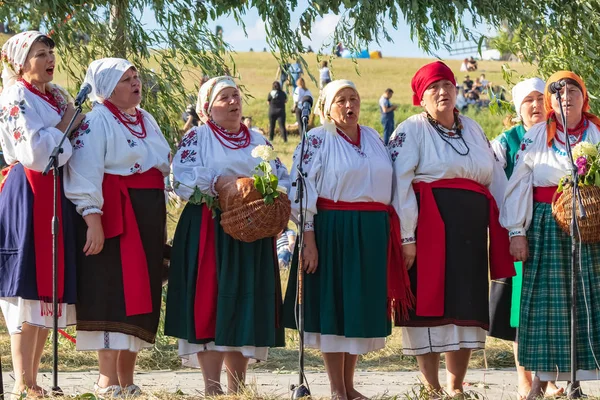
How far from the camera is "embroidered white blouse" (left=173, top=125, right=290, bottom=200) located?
6.40 meters

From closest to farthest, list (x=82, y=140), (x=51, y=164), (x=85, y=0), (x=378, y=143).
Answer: (x=51, y=164), (x=82, y=140), (x=378, y=143), (x=85, y=0)

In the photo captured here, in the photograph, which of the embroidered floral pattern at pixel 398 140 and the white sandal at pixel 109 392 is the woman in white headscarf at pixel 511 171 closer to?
the embroidered floral pattern at pixel 398 140

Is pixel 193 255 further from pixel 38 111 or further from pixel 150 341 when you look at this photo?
pixel 38 111

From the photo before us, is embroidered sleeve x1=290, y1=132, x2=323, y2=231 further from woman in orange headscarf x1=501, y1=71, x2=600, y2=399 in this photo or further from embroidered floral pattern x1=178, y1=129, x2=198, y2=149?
woman in orange headscarf x1=501, y1=71, x2=600, y2=399

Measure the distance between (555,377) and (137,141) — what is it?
2.97 metres

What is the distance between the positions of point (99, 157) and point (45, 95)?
57cm

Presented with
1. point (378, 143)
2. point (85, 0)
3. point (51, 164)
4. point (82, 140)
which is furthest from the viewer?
point (85, 0)

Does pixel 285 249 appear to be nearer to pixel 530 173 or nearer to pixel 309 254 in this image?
pixel 309 254

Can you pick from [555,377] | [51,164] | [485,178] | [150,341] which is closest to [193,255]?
[150,341]

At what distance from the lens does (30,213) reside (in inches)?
248

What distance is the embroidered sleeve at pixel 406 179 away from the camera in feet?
21.5

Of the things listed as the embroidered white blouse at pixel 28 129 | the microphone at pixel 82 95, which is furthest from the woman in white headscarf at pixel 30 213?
the microphone at pixel 82 95

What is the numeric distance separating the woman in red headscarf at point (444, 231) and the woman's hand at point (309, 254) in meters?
0.58

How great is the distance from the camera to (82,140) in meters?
6.31
